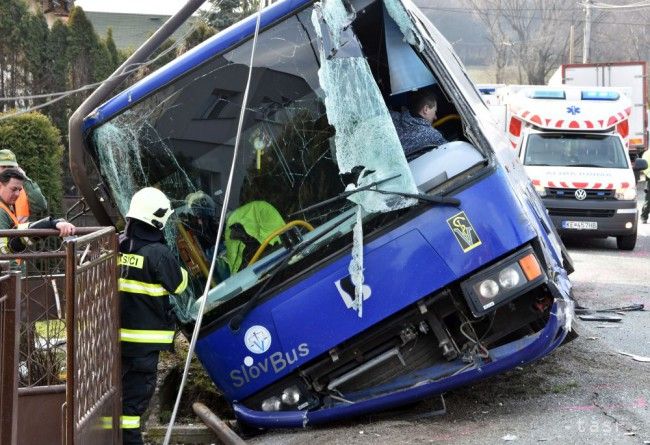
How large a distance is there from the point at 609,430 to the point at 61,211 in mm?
10304

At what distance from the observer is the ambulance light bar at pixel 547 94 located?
1648cm

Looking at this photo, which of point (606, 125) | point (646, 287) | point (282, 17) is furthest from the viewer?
point (606, 125)

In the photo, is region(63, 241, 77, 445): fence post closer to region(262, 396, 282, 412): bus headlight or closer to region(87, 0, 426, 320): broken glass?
region(87, 0, 426, 320): broken glass

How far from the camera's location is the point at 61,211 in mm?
13836

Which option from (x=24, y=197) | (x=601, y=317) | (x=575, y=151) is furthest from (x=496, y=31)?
(x=24, y=197)

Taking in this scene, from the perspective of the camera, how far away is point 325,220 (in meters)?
5.67

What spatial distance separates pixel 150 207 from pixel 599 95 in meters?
13.2

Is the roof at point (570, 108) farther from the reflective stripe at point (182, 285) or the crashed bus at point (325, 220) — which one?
the reflective stripe at point (182, 285)

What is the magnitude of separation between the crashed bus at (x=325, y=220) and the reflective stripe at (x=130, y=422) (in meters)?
0.54

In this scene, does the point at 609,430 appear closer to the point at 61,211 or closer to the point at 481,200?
the point at 481,200

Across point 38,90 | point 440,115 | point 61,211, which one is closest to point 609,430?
point 440,115

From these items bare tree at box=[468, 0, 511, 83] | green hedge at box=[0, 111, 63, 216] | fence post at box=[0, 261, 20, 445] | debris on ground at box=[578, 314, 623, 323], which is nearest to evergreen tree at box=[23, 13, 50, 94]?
green hedge at box=[0, 111, 63, 216]

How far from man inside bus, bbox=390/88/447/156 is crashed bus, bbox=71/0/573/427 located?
159 mm

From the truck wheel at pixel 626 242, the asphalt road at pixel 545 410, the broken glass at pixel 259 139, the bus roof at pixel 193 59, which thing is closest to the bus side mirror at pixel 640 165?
the truck wheel at pixel 626 242
